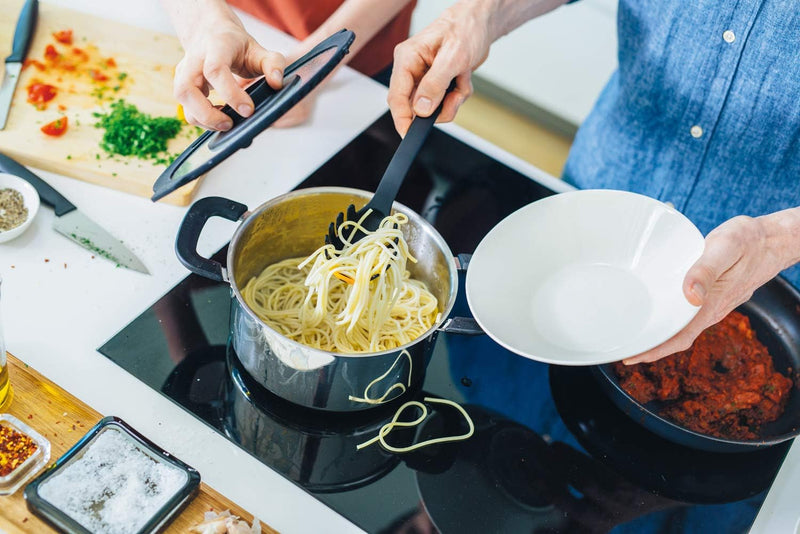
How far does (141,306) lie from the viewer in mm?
1355

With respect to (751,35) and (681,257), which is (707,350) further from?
(751,35)

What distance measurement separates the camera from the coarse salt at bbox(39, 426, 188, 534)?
1.03 meters

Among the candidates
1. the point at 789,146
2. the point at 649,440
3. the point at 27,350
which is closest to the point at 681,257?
the point at 649,440

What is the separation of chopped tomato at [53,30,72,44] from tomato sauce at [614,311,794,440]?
4.66 ft

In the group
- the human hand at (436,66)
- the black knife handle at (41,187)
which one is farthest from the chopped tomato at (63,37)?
the human hand at (436,66)

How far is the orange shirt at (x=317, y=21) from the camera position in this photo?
1.92 meters

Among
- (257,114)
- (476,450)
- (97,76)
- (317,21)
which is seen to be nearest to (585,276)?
(476,450)

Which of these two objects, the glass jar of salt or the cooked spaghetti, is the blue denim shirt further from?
the glass jar of salt

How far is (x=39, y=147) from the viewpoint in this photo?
1.51 metres

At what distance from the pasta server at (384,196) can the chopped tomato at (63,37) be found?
886mm

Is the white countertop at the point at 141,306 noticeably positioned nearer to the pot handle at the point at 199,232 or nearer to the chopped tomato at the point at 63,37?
the pot handle at the point at 199,232

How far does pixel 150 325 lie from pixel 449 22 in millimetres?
812

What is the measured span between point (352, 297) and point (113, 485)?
1.55 ft

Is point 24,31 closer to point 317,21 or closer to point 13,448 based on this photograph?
point 317,21
